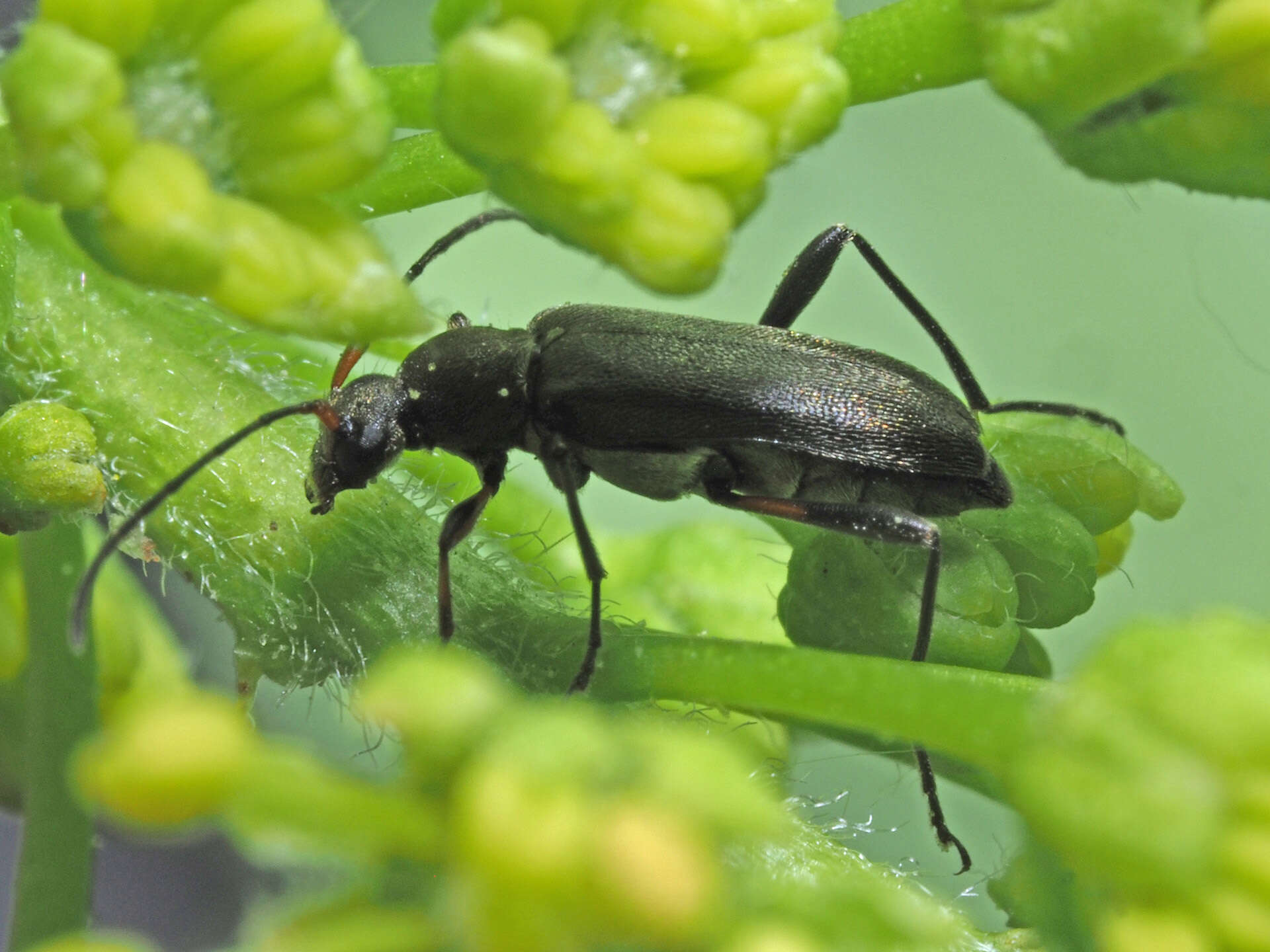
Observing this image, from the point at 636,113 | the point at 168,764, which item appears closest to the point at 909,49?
the point at 636,113

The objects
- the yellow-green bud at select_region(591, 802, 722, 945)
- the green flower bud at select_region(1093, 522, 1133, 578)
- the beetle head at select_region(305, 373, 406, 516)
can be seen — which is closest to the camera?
the yellow-green bud at select_region(591, 802, 722, 945)

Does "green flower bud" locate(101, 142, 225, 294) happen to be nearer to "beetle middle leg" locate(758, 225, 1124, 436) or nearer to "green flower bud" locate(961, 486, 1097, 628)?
"green flower bud" locate(961, 486, 1097, 628)

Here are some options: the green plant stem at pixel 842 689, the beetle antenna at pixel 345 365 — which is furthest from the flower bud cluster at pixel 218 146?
the beetle antenna at pixel 345 365

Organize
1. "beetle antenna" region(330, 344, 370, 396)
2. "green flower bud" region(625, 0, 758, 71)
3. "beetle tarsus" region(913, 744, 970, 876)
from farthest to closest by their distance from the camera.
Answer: "beetle antenna" region(330, 344, 370, 396) < "beetle tarsus" region(913, 744, 970, 876) < "green flower bud" region(625, 0, 758, 71)

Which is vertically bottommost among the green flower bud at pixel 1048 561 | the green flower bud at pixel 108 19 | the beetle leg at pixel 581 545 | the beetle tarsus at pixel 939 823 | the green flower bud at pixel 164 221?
the beetle tarsus at pixel 939 823

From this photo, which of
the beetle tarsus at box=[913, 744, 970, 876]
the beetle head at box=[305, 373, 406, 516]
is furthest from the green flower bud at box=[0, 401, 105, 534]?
the beetle tarsus at box=[913, 744, 970, 876]

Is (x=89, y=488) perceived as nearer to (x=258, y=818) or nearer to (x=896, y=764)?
(x=258, y=818)

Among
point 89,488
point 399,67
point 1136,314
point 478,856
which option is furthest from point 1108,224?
point 478,856

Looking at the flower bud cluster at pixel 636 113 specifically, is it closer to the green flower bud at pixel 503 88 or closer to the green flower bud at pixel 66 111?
the green flower bud at pixel 503 88
